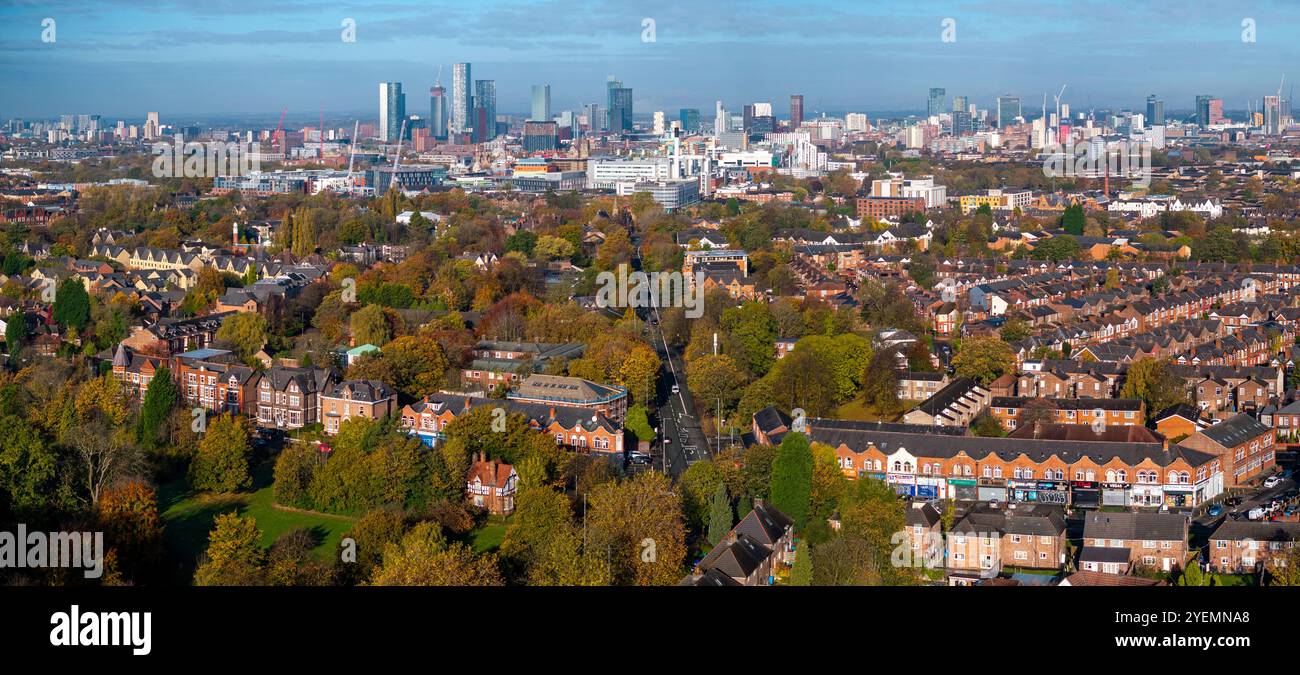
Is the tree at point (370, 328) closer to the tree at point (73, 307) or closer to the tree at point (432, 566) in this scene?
the tree at point (73, 307)

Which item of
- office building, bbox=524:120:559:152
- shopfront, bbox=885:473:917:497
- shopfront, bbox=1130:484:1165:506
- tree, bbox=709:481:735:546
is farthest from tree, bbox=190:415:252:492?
office building, bbox=524:120:559:152

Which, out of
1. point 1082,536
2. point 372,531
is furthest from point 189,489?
point 1082,536

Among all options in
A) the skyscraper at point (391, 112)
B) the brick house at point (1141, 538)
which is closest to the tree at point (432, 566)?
the brick house at point (1141, 538)

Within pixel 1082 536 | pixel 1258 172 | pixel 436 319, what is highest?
pixel 1258 172

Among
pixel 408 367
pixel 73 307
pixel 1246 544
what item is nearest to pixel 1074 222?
pixel 408 367

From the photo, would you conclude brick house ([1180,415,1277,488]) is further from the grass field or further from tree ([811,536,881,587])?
the grass field

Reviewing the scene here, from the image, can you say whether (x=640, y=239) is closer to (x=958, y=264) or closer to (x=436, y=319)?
(x=958, y=264)
